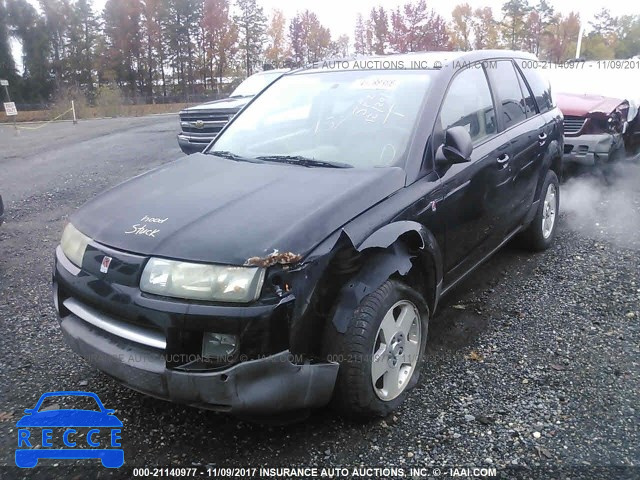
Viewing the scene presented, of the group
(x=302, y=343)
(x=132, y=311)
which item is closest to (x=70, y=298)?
(x=132, y=311)

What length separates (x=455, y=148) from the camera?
10.1 ft

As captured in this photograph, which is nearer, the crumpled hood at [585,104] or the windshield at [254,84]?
the crumpled hood at [585,104]

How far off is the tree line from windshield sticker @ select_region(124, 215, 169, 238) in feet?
156

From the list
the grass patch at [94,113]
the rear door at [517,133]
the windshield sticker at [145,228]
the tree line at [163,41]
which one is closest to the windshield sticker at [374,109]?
the rear door at [517,133]

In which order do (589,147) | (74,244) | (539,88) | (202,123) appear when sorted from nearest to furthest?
(74,244), (539,88), (589,147), (202,123)

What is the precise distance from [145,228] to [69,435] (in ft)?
3.72

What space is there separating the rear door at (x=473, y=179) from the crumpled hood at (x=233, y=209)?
53cm

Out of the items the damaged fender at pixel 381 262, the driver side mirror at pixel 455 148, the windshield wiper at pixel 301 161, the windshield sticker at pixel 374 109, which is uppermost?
the windshield sticker at pixel 374 109

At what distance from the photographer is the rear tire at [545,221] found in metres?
4.81

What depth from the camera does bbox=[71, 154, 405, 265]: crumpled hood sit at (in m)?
2.37

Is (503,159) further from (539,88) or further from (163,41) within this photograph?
(163,41)

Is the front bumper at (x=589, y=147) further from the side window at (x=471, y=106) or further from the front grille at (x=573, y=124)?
the side window at (x=471, y=106)

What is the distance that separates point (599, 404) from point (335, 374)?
1481mm

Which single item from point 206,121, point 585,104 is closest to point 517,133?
point 585,104
